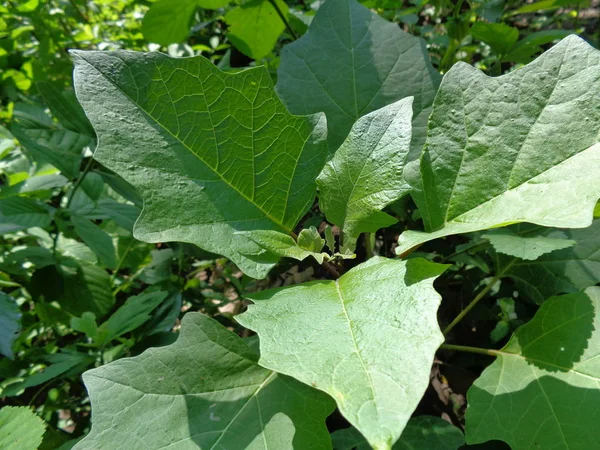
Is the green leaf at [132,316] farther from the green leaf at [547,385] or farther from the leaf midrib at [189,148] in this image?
the green leaf at [547,385]

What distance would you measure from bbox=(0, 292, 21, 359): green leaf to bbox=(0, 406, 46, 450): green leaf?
0.47ft

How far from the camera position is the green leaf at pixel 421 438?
1.05 m

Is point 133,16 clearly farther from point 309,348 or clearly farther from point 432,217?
point 309,348

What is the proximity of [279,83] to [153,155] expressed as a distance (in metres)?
0.45

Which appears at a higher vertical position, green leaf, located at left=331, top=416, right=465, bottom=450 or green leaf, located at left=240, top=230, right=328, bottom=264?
green leaf, located at left=240, top=230, right=328, bottom=264

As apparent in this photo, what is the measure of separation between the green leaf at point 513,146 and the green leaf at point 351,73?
0.91 ft

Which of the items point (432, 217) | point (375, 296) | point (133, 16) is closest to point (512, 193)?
point (432, 217)

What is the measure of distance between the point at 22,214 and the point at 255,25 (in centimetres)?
97

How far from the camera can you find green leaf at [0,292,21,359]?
3.92ft

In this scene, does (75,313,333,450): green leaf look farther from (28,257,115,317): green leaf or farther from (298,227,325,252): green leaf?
(28,257,115,317): green leaf

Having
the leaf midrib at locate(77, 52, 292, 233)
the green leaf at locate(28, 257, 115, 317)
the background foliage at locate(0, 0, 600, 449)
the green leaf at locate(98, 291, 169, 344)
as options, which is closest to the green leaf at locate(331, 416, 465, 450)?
the background foliage at locate(0, 0, 600, 449)

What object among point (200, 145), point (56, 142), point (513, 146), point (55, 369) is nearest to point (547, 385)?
point (513, 146)

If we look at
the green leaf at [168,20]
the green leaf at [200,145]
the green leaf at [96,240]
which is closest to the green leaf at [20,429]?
the green leaf at [96,240]

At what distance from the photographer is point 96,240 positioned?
1.44m
